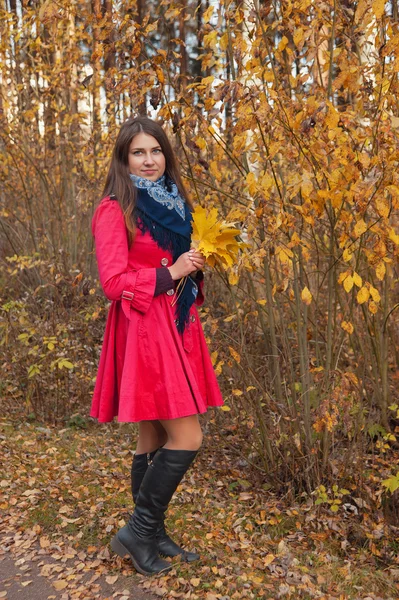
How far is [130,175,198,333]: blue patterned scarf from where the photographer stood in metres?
2.74

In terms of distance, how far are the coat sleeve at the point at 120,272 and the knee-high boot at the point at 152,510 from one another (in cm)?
68

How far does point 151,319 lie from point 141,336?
8cm

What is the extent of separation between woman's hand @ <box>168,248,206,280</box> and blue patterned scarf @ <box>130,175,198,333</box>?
125mm

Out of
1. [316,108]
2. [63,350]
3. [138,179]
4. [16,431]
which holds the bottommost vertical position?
[16,431]

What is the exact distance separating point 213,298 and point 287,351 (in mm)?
1449

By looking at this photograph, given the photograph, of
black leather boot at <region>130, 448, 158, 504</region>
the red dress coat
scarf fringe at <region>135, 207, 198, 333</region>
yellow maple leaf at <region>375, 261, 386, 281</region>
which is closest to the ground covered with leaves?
black leather boot at <region>130, 448, 158, 504</region>

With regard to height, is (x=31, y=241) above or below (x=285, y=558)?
above

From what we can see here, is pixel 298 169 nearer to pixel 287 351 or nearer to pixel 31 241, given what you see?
pixel 287 351

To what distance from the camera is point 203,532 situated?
3494 millimetres

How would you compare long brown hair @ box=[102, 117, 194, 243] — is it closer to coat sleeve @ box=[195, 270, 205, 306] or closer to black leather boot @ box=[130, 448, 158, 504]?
coat sleeve @ box=[195, 270, 205, 306]

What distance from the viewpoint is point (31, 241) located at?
6859 millimetres

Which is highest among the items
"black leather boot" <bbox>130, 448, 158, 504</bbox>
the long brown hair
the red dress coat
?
the long brown hair

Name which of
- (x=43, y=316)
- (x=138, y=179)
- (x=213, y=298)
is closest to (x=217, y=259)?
(x=138, y=179)

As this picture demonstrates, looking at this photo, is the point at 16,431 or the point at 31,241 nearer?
the point at 16,431
